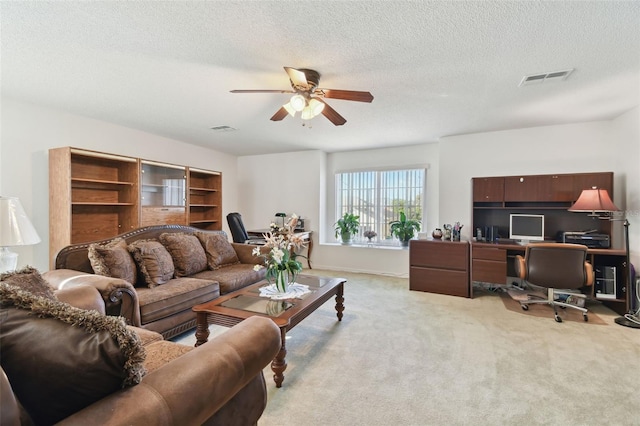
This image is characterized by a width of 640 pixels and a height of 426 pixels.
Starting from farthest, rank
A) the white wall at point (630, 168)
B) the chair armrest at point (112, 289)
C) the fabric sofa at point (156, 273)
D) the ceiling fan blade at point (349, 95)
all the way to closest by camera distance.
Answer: the white wall at point (630, 168)
the ceiling fan blade at point (349, 95)
the fabric sofa at point (156, 273)
the chair armrest at point (112, 289)

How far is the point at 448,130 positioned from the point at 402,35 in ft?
8.70

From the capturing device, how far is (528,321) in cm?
304

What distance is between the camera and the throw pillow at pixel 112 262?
2.45 metres

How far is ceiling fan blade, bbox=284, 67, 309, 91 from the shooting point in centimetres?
208

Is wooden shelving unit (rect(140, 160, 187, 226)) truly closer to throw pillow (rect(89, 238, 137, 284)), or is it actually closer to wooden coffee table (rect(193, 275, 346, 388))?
throw pillow (rect(89, 238, 137, 284))

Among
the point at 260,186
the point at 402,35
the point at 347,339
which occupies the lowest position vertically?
the point at 347,339

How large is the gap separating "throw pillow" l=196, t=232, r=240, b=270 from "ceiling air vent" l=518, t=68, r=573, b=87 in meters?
3.66

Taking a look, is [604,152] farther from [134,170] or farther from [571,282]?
[134,170]

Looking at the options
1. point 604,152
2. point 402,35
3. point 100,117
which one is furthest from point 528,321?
point 100,117

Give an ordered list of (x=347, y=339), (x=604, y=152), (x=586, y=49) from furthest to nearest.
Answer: (x=604, y=152) → (x=347, y=339) → (x=586, y=49)

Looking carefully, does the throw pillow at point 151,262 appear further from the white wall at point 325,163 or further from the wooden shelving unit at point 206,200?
the wooden shelving unit at point 206,200

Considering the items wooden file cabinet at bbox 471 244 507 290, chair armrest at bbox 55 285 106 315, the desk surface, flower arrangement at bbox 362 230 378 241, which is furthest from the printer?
chair armrest at bbox 55 285 106 315

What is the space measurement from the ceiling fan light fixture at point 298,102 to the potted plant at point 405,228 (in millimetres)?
3259

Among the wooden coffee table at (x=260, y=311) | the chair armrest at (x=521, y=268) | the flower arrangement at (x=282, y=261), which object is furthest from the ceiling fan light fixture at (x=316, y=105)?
the chair armrest at (x=521, y=268)
